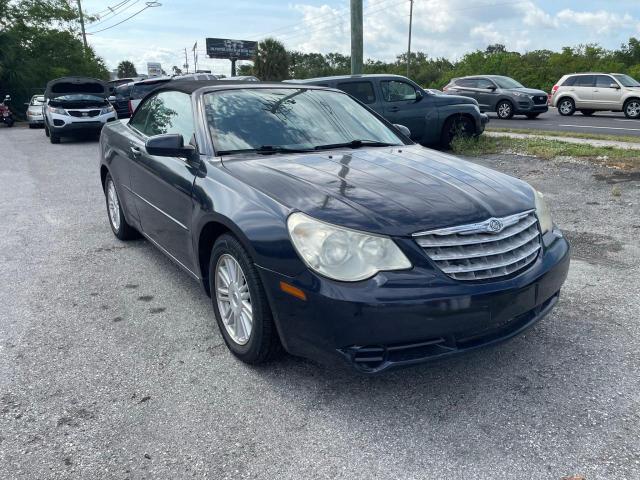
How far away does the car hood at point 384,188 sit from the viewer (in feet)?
8.46

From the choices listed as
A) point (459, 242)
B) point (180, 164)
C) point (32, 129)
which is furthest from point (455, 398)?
point (32, 129)

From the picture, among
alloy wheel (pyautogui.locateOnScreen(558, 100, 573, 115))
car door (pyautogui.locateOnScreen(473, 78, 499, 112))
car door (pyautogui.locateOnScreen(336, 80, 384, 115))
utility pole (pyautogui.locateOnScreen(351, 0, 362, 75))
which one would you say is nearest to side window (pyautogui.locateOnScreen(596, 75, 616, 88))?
alloy wheel (pyautogui.locateOnScreen(558, 100, 573, 115))

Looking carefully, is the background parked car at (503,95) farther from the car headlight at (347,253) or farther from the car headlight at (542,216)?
the car headlight at (347,253)

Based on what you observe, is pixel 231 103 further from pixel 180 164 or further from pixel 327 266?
pixel 327 266

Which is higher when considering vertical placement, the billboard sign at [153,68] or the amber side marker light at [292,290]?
the billboard sign at [153,68]

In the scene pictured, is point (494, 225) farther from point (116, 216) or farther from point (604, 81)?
point (604, 81)

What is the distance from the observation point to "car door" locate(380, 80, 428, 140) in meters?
11.1

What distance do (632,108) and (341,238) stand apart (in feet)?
68.9

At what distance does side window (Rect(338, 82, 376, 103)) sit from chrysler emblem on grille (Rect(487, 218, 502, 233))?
28.2 feet

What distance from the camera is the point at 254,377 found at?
2.96 meters

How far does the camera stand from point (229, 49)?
7462cm

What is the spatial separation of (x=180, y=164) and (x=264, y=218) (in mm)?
1175

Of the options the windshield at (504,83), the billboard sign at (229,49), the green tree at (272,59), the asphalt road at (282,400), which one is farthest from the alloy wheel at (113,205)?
the billboard sign at (229,49)

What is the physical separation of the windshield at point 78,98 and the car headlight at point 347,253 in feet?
50.9
